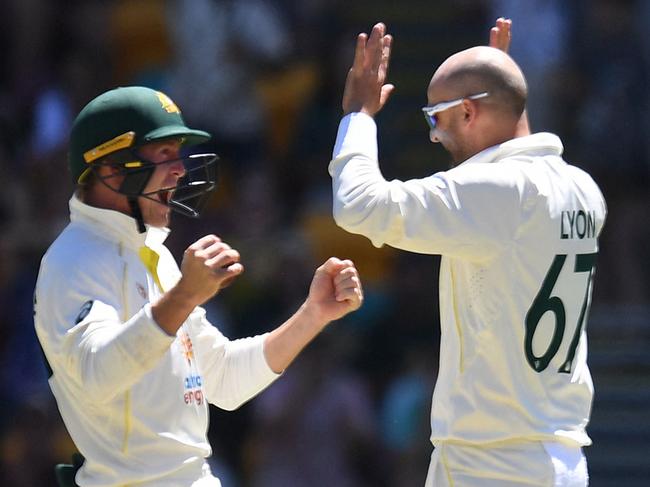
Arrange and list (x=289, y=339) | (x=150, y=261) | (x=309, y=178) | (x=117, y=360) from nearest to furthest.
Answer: (x=117, y=360)
(x=150, y=261)
(x=289, y=339)
(x=309, y=178)

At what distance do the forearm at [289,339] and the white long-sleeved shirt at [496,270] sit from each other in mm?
566

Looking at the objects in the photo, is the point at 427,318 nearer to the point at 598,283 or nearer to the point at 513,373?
the point at 598,283

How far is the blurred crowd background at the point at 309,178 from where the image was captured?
8906 mm

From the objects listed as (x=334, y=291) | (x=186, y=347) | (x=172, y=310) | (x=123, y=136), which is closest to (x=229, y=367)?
(x=186, y=347)

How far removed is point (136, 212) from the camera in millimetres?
4719

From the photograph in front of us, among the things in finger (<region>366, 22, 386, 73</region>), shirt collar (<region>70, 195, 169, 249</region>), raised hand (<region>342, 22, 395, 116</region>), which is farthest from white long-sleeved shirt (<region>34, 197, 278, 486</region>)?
finger (<region>366, 22, 386, 73</region>)

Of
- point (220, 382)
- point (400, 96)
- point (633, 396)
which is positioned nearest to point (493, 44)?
point (220, 382)

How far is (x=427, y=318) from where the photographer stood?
367 inches

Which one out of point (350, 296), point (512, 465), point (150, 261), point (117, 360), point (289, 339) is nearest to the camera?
point (117, 360)

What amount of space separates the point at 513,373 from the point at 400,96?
6.53m

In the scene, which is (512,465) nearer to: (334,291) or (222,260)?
(334,291)

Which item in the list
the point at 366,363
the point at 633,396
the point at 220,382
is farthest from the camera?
the point at 633,396

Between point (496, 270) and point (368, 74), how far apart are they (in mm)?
766

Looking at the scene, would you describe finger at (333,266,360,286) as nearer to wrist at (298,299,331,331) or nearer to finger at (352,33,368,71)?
wrist at (298,299,331,331)
